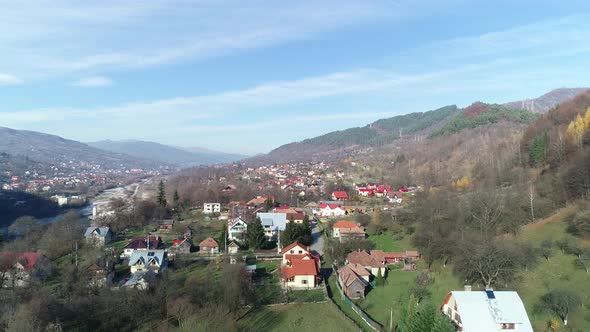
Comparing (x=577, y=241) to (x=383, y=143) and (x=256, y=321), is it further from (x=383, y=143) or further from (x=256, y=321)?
(x=383, y=143)

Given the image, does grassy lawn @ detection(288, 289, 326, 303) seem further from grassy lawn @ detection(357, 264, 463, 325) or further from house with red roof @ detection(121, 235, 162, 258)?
house with red roof @ detection(121, 235, 162, 258)

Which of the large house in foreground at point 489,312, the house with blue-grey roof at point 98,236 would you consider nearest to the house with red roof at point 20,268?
the house with blue-grey roof at point 98,236

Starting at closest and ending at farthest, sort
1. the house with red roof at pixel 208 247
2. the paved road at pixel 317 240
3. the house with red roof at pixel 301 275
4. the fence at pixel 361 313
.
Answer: the fence at pixel 361 313
the house with red roof at pixel 301 275
the house with red roof at pixel 208 247
the paved road at pixel 317 240

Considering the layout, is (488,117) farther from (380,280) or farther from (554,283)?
(554,283)

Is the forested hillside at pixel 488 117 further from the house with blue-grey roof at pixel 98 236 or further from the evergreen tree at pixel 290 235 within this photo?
the house with blue-grey roof at pixel 98 236

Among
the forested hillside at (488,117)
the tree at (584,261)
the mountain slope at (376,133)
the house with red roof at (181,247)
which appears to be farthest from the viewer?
the mountain slope at (376,133)

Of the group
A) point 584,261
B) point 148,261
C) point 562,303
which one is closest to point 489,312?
point 562,303

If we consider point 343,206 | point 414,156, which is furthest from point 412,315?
point 414,156
